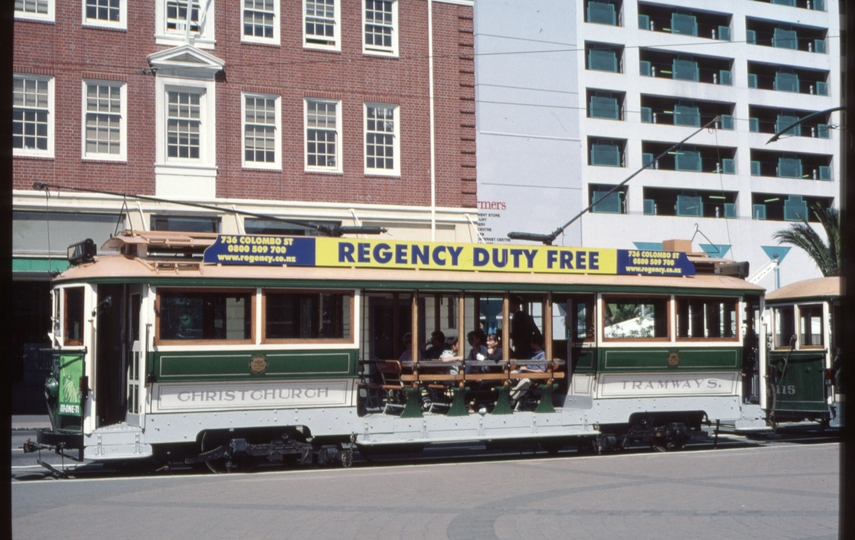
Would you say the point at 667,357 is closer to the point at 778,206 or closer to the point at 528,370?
the point at 528,370

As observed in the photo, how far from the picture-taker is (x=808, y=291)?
18.3 metres

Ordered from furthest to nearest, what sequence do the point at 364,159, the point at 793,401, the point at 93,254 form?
the point at 364,159 < the point at 793,401 < the point at 93,254

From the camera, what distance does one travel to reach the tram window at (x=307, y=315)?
1369cm

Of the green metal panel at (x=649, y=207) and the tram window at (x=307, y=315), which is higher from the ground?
the green metal panel at (x=649, y=207)

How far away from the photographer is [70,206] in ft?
74.2

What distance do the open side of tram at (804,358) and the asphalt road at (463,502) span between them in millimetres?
3052

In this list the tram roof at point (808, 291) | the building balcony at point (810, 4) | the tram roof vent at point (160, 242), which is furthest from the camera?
the building balcony at point (810, 4)

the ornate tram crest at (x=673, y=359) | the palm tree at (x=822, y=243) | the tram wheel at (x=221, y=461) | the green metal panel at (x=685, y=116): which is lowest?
the tram wheel at (x=221, y=461)

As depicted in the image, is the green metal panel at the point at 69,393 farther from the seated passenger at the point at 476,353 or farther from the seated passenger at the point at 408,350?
the seated passenger at the point at 476,353

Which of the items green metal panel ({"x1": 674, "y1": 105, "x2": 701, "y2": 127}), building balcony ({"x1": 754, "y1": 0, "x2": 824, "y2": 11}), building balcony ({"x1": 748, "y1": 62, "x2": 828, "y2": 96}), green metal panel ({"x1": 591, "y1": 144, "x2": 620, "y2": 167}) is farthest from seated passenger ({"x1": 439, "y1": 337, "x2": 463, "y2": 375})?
building balcony ({"x1": 754, "y1": 0, "x2": 824, "y2": 11})

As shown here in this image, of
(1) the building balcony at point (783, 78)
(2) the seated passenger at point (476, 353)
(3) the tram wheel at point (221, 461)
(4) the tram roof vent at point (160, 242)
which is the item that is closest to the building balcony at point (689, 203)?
(1) the building balcony at point (783, 78)

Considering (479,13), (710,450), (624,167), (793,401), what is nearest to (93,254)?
(710,450)

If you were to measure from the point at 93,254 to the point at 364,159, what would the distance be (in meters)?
12.6

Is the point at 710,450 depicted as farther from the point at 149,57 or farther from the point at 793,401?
the point at 149,57
